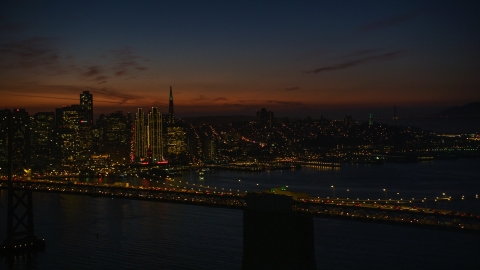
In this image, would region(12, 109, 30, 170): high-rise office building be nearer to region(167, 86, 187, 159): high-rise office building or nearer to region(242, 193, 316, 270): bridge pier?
region(242, 193, 316, 270): bridge pier

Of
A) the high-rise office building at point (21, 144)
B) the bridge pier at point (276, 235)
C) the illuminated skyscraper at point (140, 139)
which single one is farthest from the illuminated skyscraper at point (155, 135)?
the bridge pier at point (276, 235)

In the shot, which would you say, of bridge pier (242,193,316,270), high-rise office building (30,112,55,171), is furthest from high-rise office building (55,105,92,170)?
bridge pier (242,193,316,270)

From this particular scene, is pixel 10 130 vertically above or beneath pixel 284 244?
above

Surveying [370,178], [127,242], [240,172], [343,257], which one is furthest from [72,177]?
[343,257]

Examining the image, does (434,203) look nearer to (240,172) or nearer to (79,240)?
(79,240)

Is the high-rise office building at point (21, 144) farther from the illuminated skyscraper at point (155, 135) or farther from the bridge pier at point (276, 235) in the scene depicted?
the illuminated skyscraper at point (155, 135)

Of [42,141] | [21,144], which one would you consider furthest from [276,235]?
Answer: [42,141]
